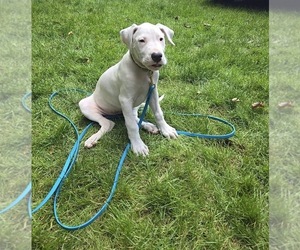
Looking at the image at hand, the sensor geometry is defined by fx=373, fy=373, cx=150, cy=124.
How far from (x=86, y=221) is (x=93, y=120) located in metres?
1.12

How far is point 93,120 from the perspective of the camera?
122 inches

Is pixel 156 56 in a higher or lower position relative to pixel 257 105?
higher

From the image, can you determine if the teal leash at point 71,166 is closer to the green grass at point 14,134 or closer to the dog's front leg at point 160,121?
the dog's front leg at point 160,121

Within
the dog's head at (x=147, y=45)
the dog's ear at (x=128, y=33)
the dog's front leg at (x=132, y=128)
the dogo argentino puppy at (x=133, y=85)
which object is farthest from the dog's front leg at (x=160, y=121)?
the dog's ear at (x=128, y=33)

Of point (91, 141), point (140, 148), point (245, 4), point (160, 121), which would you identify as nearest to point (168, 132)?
point (160, 121)

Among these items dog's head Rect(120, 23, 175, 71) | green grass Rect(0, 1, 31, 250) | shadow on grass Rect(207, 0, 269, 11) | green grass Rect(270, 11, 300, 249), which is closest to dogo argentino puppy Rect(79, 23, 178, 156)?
dog's head Rect(120, 23, 175, 71)

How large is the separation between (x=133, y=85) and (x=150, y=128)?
0.47 meters

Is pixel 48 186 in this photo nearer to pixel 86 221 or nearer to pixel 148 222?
pixel 86 221

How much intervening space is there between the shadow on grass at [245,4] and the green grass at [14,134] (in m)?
4.53

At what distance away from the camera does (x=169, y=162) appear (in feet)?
8.72

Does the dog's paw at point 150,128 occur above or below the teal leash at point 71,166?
below

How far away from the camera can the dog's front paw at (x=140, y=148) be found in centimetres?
270

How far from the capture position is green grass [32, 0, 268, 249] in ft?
6.70

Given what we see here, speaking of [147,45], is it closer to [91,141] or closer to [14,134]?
[91,141]
